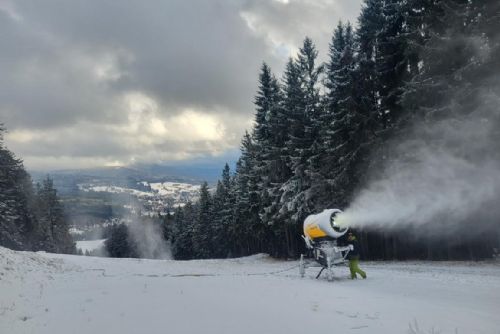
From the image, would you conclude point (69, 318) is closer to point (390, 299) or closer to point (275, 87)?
point (390, 299)

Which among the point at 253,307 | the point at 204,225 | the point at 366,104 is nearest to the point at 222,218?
the point at 204,225

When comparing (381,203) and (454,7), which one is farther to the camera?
(381,203)

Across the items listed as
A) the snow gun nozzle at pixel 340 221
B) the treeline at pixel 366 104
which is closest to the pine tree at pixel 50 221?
the treeline at pixel 366 104

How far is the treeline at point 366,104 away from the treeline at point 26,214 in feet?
88.7

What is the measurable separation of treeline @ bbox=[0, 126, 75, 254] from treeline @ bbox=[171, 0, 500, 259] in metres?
27.0

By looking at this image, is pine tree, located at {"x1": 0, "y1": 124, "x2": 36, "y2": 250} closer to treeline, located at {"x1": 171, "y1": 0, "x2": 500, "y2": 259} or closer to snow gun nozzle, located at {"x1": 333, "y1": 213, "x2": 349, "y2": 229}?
treeline, located at {"x1": 171, "y1": 0, "x2": 500, "y2": 259}

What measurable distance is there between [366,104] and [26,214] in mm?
47668

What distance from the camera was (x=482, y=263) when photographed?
23141 mm

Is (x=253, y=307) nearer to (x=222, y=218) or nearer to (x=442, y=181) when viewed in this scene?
(x=442, y=181)

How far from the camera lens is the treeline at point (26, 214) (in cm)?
4859

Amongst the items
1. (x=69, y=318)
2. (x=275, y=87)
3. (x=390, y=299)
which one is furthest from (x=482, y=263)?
(x=275, y=87)

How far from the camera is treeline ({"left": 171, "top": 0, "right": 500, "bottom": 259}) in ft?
74.4

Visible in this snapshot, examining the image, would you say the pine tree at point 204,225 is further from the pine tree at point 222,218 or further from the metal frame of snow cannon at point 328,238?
the metal frame of snow cannon at point 328,238

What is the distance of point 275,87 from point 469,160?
27972 mm
